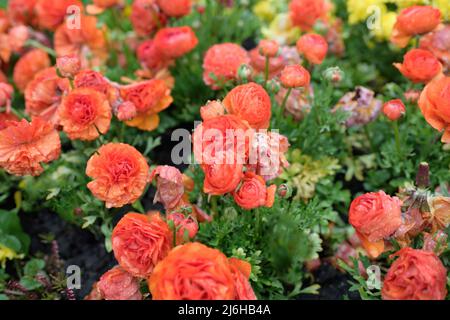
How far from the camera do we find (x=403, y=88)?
2041 millimetres

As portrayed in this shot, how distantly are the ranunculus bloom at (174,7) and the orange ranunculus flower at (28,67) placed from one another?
0.54 m

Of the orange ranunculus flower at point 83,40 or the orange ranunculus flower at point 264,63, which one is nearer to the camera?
the orange ranunculus flower at point 264,63

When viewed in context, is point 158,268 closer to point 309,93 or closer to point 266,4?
point 309,93

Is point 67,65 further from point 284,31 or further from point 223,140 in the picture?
point 284,31

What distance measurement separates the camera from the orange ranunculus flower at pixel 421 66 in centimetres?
158

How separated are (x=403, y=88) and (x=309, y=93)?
43 centimetres

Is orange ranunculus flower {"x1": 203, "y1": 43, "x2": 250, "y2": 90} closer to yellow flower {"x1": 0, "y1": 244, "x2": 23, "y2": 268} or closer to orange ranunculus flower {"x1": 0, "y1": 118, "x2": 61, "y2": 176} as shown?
orange ranunculus flower {"x1": 0, "y1": 118, "x2": 61, "y2": 176}

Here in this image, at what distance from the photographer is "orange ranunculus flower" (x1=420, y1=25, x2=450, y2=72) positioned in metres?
1.75

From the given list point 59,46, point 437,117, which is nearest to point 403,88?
point 437,117

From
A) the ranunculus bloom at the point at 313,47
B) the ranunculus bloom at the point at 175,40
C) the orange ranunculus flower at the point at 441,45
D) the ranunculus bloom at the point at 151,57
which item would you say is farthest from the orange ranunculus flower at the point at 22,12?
the orange ranunculus flower at the point at 441,45

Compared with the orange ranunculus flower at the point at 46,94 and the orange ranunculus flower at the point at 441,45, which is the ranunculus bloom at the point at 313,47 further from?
the orange ranunculus flower at the point at 46,94

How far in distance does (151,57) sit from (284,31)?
2.09 feet

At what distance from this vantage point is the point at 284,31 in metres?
2.32

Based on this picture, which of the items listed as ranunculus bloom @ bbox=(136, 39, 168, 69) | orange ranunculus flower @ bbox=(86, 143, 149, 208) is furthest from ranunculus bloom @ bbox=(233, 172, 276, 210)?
ranunculus bloom @ bbox=(136, 39, 168, 69)
